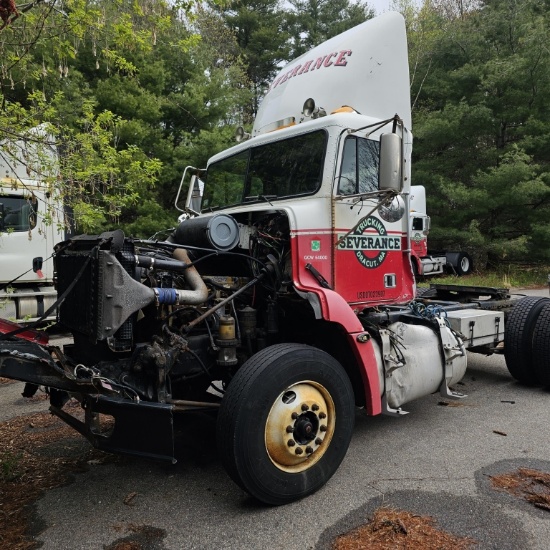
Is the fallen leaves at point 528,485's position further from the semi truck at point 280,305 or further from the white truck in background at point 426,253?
the white truck in background at point 426,253

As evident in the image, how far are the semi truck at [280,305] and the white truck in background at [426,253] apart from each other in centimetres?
809

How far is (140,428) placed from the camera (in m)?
2.95

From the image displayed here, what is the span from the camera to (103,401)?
9.75 ft

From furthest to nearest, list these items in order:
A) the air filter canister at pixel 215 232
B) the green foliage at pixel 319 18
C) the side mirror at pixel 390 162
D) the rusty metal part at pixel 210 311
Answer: the green foliage at pixel 319 18, the air filter canister at pixel 215 232, the side mirror at pixel 390 162, the rusty metal part at pixel 210 311

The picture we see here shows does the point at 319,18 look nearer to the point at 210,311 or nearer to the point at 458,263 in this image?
the point at 458,263

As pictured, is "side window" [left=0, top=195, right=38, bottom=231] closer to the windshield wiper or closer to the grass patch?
the windshield wiper

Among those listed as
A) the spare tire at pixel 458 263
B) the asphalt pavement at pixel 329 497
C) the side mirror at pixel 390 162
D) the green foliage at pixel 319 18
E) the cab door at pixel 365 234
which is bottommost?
the asphalt pavement at pixel 329 497

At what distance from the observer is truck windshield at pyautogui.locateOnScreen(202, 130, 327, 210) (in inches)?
160

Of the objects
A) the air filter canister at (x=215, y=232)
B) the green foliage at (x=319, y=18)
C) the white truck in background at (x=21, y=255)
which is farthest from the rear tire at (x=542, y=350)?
the green foliage at (x=319, y=18)

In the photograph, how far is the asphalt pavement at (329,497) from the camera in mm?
2926

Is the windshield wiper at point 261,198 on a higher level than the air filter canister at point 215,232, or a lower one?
higher

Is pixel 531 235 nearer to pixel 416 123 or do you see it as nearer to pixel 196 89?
pixel 416 123

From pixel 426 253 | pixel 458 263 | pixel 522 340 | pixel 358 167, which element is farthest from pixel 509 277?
pixel 358 167

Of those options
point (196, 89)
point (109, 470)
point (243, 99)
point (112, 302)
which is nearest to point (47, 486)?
point (109, 470)
